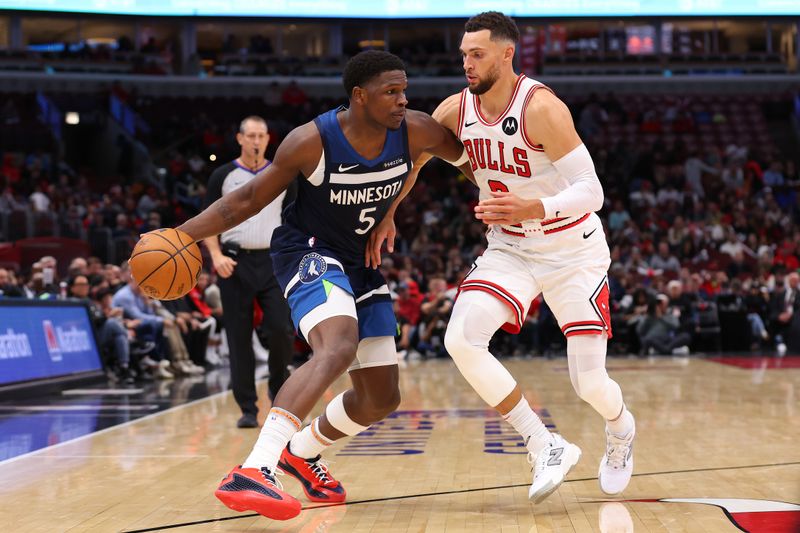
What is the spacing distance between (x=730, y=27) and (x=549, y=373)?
69.6 ft

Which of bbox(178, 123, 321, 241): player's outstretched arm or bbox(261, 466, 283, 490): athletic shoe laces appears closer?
bbox(261, 466, 283, 490): athletic shoe laces

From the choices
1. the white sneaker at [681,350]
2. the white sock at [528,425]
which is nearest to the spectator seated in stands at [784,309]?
the white sneaker at [681,350]

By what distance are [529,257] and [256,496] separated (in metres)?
1.61

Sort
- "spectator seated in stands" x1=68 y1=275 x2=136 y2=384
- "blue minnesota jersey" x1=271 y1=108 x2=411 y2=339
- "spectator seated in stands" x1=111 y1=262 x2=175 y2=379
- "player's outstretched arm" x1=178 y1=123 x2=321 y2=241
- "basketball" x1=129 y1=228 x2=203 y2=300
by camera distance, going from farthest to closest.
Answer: "spectator seated in stands" x1=111 y1=262 x2=175 y2=379
"spectator seated in stands" x1=68 y1=275 x2=136 y2=384
"blue minnesota jersey" x1=271 y1=108 x2=411 y2=339
"player's outstretched arm" x1=178 y1=123 x2=321 y2=241
"basketball" x1=129 y1=228 x2=203 y2=300

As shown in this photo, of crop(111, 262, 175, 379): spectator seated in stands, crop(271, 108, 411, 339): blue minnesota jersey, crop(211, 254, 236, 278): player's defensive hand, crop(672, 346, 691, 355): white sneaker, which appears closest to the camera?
crop(271, 108, 411, 339): blue minnesota jersey

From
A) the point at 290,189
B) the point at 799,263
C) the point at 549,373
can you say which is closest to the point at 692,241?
the point at 799,263

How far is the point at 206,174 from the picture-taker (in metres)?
23.9

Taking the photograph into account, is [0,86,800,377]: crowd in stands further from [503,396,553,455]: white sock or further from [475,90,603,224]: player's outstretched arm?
[475,90,603,224]: player's outstretched arm

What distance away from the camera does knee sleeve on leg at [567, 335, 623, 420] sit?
435 centimetres

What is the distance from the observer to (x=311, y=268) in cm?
427

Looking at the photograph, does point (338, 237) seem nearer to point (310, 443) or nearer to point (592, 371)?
point (310, 443)

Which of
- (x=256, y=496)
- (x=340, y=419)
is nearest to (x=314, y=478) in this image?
(x=340, y=419)

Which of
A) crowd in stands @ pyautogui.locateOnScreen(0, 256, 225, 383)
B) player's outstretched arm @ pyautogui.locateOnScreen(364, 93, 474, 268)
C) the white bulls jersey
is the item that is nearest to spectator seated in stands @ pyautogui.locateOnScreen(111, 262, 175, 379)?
crowd in stands @ pyautogui.locateOnScreen(0, 256, 225, 383)

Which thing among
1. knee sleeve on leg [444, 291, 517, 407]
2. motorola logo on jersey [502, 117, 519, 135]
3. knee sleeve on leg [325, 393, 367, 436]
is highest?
motorola logo on jersey [502, 117, 519, 135]
